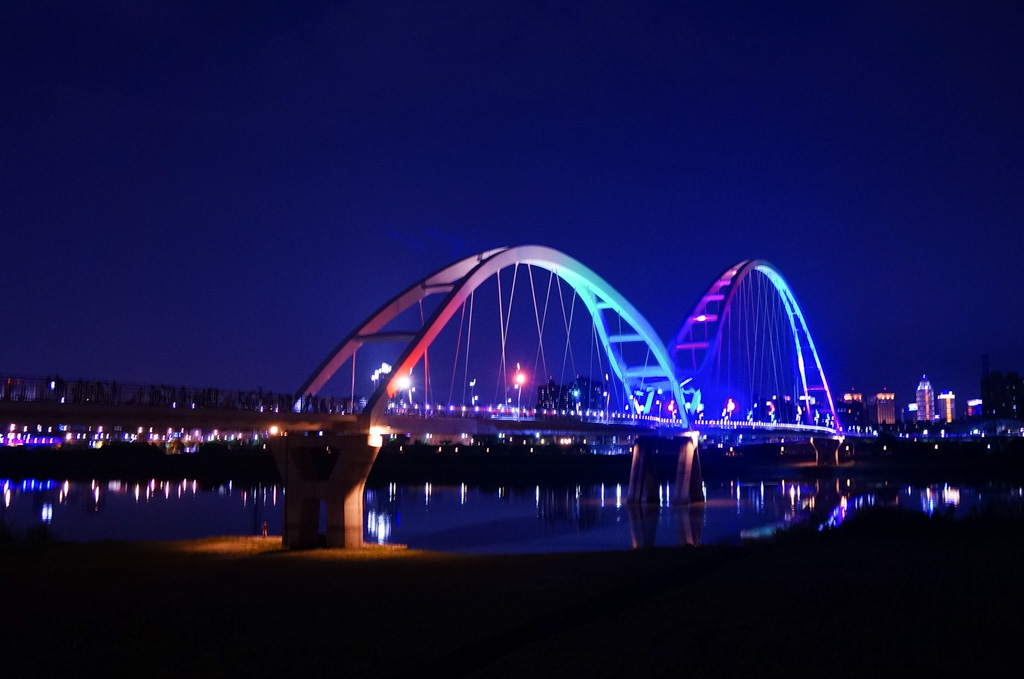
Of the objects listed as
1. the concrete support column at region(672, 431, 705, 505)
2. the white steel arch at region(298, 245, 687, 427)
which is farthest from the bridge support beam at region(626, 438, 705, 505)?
the white steel arch at region(298, 245, 687, 427)

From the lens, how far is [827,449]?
109000 mm

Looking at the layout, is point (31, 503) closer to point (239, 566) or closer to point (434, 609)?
point (239, 566)

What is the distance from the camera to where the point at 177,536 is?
38438 millimetres

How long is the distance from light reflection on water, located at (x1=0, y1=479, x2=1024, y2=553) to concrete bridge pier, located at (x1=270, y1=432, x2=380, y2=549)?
14.7ft

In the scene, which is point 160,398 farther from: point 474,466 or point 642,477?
point 474,466

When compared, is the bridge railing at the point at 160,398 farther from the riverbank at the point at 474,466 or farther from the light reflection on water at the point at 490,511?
the riverbank at the point at 474,466

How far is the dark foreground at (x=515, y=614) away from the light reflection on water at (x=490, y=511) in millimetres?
13042

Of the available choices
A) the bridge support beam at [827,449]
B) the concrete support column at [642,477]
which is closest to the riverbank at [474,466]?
the bridge support beam at [827,449]

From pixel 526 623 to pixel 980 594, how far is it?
8.38 meters

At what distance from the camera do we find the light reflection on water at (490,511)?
39125 mm

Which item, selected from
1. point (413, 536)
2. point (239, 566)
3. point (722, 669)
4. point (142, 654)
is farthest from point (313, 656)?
point (413, 536)

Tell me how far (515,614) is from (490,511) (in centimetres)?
3899

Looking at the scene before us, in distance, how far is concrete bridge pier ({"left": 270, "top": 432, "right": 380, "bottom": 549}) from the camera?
30.2 metres

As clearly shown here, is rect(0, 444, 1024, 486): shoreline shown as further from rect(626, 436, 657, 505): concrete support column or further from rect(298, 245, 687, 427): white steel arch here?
rect(298, 245, 687, 427): white steel arch
